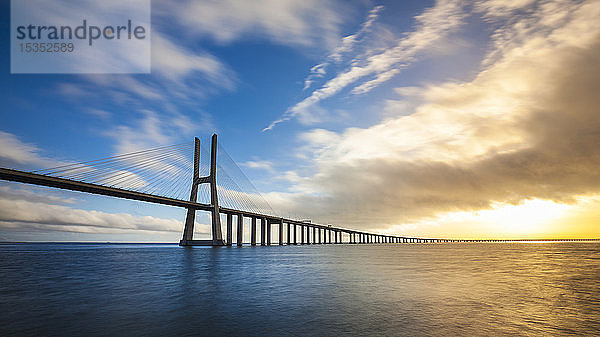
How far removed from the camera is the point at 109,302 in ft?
51.3

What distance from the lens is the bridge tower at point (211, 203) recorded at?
293 ft

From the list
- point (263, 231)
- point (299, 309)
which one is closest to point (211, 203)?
point (263, 231)

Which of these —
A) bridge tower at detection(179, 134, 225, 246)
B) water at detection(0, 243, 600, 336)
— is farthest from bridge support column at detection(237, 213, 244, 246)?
water at detection(0, 243, 600, 336)

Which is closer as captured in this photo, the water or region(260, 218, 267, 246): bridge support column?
the water

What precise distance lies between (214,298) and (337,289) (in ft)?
22.7

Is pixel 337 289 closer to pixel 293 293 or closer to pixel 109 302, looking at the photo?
pixel 293 293

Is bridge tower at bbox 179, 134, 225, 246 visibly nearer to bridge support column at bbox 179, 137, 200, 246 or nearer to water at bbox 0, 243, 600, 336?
bridge support column at bbox 179, 137, 200, 246

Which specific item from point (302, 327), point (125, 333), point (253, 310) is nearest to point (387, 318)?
point (302, 327)

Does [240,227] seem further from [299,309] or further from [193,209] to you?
[299,309]

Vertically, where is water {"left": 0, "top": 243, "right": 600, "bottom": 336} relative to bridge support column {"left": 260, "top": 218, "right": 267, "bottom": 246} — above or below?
above

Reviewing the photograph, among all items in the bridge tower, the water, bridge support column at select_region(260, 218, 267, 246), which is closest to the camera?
the water

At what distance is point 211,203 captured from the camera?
89875 mm

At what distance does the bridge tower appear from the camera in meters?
89.2

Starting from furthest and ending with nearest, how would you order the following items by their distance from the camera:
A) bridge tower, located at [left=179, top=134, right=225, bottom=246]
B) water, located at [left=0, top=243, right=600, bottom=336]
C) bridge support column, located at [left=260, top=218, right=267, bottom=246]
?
bridge support column, located at [left=260, top=218, right=267, bottom=246] < bridge tower, located at [left=179, top=134, right=225, bottom=246] < water, located at [left=0, top=243, right=600, bottom=336]
